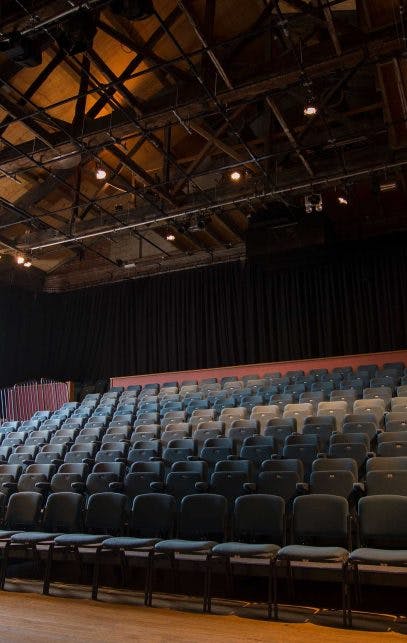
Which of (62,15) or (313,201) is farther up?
(62,15)

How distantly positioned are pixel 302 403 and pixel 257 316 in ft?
20.3

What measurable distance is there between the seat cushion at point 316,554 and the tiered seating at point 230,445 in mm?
339

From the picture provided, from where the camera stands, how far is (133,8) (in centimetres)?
605

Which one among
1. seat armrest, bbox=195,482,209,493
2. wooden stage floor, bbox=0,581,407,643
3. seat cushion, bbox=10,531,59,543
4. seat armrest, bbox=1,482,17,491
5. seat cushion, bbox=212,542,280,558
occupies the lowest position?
wooden stage floor, bbox=0,581,407,643

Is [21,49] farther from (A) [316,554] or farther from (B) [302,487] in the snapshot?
(A) [316,554]

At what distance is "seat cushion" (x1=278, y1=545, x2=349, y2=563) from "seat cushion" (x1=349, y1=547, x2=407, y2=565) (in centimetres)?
8

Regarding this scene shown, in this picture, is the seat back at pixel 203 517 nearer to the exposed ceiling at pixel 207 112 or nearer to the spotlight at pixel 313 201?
the exposed ceiling at pixel 207 112

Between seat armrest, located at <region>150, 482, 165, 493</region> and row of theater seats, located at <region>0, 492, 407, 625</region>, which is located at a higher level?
seat armrest, located at <region>150, 482, 165, 493</region>

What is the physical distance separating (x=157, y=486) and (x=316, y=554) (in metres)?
2.16

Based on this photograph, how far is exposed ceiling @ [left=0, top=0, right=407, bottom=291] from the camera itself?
23.1 ft

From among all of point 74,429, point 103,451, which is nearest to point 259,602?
point 103,451

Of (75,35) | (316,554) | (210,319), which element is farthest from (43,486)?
(210,319)

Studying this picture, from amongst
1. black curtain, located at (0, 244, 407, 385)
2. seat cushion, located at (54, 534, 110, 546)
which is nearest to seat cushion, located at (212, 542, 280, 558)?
seat cushion, located at (54, 534, 110, 546)

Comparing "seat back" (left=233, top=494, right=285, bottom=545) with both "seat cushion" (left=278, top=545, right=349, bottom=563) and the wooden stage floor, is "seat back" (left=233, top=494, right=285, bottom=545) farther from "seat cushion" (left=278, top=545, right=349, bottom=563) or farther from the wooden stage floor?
"seat cushion" (left=278, top=545, right=349, bottom=563)
